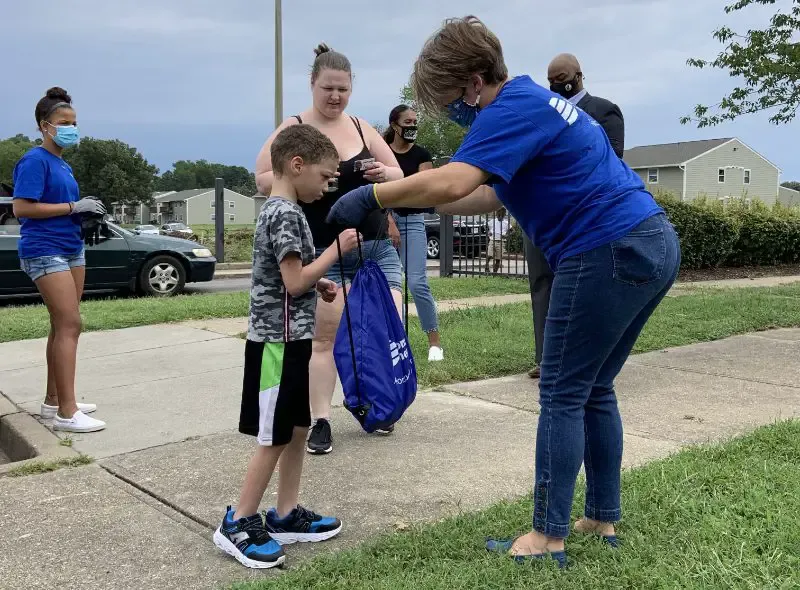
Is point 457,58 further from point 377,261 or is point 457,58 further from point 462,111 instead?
point 377,261

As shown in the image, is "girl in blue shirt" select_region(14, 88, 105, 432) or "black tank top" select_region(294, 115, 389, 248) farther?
"girl in blue shirt" select_region(14, 88, 105, 432)

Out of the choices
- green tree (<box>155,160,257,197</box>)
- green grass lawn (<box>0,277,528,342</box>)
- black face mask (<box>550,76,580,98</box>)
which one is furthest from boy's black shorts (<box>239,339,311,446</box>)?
green tree (<box>155,160,257,197</box>)

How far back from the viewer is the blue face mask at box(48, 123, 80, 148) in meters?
4.39

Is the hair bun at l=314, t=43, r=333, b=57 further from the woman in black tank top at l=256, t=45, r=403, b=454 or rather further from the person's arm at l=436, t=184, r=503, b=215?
the person's arm at l=436, t=184, r=503, b=215

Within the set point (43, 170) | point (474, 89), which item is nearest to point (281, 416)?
point (474, 89)

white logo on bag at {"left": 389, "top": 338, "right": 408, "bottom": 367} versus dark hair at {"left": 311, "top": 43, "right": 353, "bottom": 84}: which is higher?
dark hair at {"left": 311, "top": 43, "right": 353, "bottom": 84}

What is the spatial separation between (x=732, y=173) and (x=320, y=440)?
6264 cm

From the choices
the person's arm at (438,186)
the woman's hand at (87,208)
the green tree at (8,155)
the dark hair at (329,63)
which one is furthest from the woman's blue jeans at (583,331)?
the green tree at (8,155)

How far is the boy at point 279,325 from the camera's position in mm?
2707

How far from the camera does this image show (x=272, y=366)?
9.03 ft

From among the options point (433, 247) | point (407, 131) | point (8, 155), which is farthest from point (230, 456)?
point (8, 155)

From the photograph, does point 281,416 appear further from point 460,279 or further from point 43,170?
point 460,279

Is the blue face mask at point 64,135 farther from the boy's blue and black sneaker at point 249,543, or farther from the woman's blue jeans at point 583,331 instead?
the woman's blue jeans at point 583,331

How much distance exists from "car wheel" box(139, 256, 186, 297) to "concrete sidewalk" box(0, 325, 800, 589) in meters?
5.56
